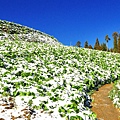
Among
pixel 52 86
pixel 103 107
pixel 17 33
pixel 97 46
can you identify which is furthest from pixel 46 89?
pixel 97 46

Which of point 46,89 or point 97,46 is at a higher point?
point 97,46

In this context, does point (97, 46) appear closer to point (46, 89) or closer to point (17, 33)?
point (17, 33)

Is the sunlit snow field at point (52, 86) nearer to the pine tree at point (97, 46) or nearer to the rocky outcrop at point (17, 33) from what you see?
the rocky outcrop at point (17, 33)

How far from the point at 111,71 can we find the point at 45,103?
12.2m

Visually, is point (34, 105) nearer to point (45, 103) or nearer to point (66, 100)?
point (45, 103)

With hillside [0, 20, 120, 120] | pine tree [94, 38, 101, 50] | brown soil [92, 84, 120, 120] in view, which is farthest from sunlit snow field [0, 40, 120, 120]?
pine tree [94, 38, 101, 50]

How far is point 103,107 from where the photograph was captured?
13.1 meters

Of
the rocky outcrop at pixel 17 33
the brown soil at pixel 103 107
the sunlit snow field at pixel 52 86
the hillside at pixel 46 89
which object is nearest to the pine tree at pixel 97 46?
the rocky outcrop at pixel 17 33

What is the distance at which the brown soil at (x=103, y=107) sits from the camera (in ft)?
39.0

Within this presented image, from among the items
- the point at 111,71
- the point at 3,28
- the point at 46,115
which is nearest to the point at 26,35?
the point at 3,28

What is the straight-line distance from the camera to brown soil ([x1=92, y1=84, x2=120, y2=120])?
11.9 metres

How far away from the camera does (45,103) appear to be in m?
10.5

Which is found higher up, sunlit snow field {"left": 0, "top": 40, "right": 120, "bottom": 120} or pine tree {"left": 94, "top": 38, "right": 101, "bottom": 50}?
pine tree {"left": 94, "top": 38, "right": 101, "bottom": 50}

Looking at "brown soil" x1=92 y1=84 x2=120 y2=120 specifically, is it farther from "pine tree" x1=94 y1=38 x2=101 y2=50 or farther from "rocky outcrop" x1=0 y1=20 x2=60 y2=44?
"pine tree" x1=94 y1=38 x2=101 y2=50
